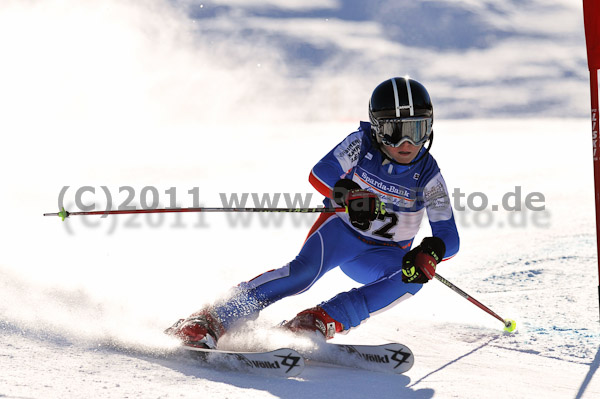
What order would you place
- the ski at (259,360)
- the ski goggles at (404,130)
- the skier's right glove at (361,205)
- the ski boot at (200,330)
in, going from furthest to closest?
the ski goggles at (404,130) < the skier's right glove at (361,205) < the ski boot at (200,330) < the ski at (259,360)

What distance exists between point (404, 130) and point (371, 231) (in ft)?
2.52

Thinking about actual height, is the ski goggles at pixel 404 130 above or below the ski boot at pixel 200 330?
above

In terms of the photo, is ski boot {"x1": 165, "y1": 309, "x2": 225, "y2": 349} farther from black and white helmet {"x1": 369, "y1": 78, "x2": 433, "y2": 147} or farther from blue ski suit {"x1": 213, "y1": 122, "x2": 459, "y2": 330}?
black and white helmet {"x1": 369, "y1": 78, "x2": 433, "y2": 147}

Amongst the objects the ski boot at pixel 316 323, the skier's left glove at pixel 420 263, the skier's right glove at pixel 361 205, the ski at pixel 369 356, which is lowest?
the ski at pixel 369 356

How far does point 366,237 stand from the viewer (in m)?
4.29

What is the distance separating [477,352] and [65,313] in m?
2.79

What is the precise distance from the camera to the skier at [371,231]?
3.78 m

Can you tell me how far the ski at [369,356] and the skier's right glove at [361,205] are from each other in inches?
31.2

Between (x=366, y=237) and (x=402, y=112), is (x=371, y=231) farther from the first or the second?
(x=402, y=112)

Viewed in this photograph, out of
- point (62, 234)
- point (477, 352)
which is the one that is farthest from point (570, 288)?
point (62, 234)

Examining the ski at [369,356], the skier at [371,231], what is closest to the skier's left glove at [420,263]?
the skier at [371,231]

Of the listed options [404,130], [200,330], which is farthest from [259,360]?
[404,130]

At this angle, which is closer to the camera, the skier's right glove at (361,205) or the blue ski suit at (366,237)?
the skier's right glove at (361,205)

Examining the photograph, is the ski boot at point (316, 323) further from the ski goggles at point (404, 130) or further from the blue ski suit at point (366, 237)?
the ski goggles at point (404, 130)
